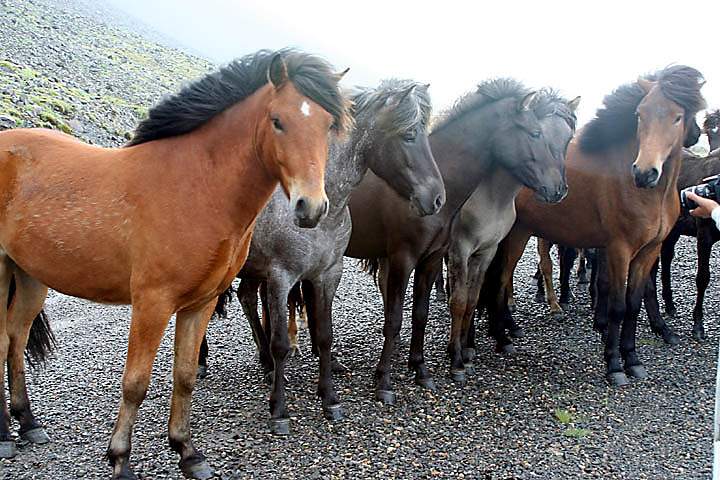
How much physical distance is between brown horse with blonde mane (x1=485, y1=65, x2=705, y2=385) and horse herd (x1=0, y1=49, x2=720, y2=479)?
2 centimetres

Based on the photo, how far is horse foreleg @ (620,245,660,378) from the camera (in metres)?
6.20

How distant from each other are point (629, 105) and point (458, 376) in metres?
3.03

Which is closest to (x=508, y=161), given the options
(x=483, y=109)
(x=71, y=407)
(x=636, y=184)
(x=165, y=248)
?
(x=483, y=109)

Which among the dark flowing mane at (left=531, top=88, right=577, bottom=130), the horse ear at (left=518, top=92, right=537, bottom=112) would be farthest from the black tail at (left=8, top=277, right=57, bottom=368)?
the dark flowing mane at (left=531, top=88, right=577, bottom=130)

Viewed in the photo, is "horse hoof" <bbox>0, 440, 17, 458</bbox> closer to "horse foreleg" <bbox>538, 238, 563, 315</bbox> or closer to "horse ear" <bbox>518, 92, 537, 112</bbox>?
"horse ear" <bbox>518, 92, 537, 112</bbox>

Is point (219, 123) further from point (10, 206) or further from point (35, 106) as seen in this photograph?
point (35, 106)

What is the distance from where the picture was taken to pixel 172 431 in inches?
168

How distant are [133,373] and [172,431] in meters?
0.70

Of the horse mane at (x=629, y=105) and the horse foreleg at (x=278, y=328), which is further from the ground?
the horse mane at (x=629, y=105)

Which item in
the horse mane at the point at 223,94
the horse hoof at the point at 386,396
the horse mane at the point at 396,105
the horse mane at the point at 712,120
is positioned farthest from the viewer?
the horse mane at the point at 712,120

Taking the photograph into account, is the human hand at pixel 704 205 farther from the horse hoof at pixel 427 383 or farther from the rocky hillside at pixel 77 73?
the rocky hillside at pixel 77 73

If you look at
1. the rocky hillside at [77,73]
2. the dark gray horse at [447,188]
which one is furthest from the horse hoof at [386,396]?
the rocky hillside at [77,73]

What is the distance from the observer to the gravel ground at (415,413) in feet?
14.7

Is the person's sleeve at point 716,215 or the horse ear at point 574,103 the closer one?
the person's sleeve at point 716,215
